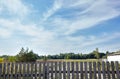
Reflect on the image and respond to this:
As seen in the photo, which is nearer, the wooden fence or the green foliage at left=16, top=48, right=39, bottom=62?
the wooden fence

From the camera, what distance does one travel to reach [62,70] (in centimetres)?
917

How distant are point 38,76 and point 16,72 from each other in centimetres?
112

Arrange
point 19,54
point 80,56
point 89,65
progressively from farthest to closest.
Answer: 1. point 80,56
2. point 19,54
3. point 89,65

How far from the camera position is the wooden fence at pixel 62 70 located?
29.7ft

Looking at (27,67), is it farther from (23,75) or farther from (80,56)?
(80,56)

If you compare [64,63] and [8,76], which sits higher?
[64,63]

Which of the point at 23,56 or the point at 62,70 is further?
the point at 23,56

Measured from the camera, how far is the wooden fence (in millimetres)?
9047

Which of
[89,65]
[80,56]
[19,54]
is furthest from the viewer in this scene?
[80,56]

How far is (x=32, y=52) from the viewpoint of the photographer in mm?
19984

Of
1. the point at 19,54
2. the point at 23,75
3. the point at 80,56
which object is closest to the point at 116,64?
the point at 23,75

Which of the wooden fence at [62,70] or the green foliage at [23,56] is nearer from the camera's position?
the wooden fence at [62,70]

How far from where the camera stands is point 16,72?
9195 millimetres

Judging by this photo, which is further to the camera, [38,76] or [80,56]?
[80,56]
